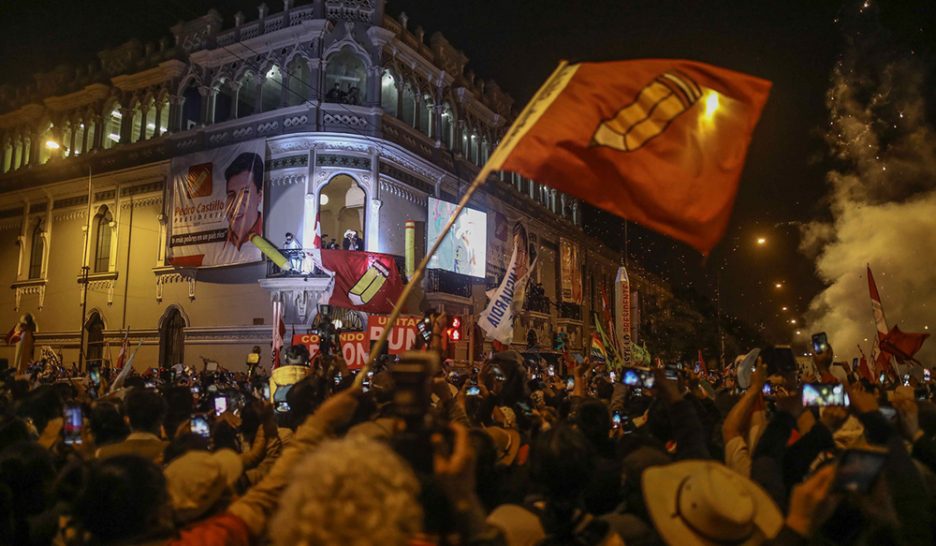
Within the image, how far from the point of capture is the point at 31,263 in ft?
102

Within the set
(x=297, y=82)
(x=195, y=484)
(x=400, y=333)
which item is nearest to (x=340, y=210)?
(x=297, y=82)

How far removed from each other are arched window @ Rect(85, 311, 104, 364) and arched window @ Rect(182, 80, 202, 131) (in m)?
8.78

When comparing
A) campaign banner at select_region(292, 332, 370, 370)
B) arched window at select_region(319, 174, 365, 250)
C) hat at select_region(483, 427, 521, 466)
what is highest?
arched window at select_region(319, 174, 365, 250)

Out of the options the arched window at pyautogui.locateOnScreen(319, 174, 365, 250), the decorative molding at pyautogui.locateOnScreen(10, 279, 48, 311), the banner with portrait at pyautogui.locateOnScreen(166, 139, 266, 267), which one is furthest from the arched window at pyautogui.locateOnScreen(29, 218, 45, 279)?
the arched window at pyautogui.locateOnScreen(319, 174, 365, 250)

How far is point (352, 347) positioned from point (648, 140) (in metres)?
11.5

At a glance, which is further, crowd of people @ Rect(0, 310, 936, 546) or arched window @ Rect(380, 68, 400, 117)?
arched window @ Rect(380, 68, 400, 117)

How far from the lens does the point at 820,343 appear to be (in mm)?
6965

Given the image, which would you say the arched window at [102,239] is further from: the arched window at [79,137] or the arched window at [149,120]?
the arched window at [79,137]

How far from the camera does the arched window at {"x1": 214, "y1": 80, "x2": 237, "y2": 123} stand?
26.8 metres

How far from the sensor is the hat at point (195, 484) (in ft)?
9.07

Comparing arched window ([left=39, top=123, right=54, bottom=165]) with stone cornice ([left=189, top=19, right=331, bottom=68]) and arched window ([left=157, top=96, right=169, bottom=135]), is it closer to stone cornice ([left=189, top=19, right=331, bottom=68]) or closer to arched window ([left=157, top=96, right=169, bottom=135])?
arched window ([left=157, top=96, right=169, bottom=135])

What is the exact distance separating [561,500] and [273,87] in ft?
88.7

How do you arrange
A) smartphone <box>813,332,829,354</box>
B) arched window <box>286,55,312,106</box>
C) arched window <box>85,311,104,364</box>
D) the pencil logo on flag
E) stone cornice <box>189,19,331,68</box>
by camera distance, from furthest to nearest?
arched window <box>85,311,104,364</box> < arched window <box>286,55,312,106</box> < stone cornice <box>189,19,331,68</box> < smartphone <box>813,332,829,354</box> < the pencil logo on flag

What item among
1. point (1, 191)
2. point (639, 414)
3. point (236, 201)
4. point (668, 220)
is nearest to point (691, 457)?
point (668, 220)
